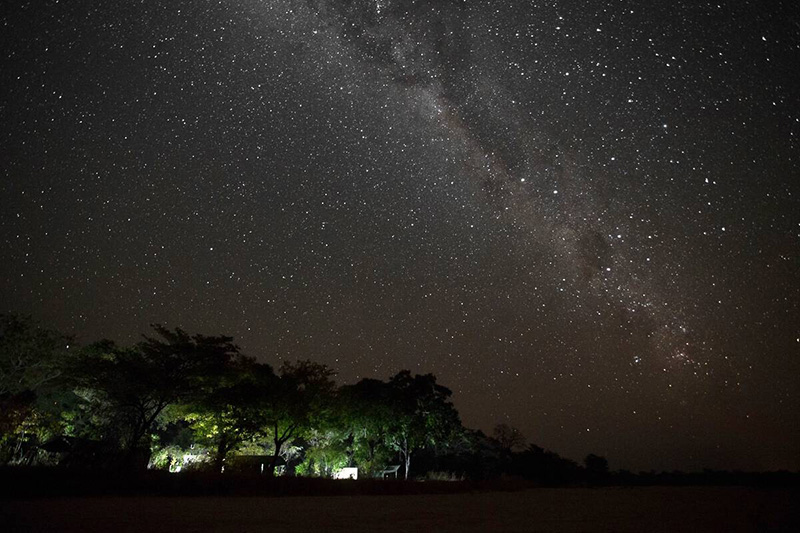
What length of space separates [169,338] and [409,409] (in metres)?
20.6

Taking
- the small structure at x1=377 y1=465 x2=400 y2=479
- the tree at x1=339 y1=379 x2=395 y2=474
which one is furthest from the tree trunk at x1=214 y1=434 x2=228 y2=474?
the small structure at x1=377 y1=465 x2=400 y2=479

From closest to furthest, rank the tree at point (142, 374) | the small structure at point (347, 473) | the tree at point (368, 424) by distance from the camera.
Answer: the tree at point (142, 374) < the small structure at point (347, 473) < the tree at point (368, 424)

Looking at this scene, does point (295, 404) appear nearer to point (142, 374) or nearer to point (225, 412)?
point (225, 412)

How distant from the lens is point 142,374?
28.8 meters

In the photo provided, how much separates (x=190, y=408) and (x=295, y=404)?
22.2 feet

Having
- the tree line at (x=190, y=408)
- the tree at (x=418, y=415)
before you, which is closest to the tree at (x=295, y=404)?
the tree line at (x=190, y=408)

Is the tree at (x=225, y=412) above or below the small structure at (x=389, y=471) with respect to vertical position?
above

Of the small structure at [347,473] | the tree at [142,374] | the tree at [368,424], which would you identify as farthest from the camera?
the tree at [368,424]

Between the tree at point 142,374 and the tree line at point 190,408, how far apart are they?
63 mm

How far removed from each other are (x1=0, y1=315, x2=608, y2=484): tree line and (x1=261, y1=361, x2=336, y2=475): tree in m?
0.09

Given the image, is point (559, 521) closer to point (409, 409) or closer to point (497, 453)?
point (409, 409)

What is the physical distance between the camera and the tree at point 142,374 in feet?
94.3

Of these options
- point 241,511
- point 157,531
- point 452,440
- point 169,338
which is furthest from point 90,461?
point 452,440

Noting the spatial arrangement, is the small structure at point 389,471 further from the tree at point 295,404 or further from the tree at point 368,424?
the tree at point 295,404
